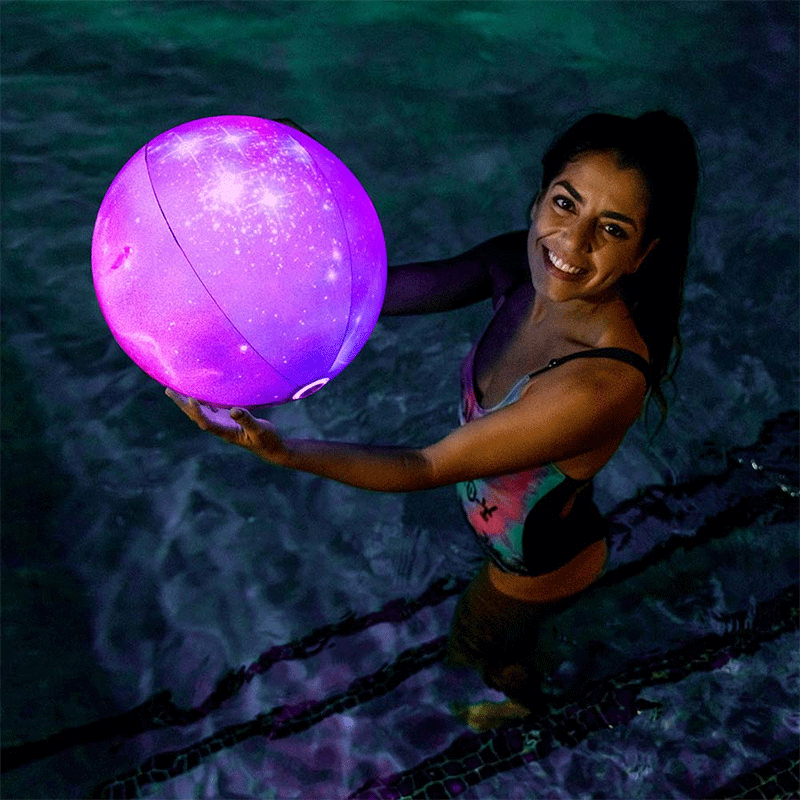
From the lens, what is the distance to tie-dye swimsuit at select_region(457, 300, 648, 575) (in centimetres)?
194

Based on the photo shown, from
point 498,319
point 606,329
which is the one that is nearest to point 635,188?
point 606,329

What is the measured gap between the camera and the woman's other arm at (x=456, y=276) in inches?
83.5

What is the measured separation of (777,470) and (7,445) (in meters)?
3.23

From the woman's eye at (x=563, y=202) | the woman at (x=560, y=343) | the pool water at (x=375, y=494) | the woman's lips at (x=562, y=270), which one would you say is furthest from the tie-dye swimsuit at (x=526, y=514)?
the pool water at (x=375, y=494)

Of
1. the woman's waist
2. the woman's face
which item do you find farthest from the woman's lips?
the woman's waist

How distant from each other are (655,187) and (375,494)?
2.13 m

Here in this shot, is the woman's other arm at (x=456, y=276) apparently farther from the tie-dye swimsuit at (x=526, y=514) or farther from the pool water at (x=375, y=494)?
the pool water at (x=375, y=494)

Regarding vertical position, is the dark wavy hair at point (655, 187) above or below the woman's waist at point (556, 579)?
above

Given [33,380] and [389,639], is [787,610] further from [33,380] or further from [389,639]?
[33,380]

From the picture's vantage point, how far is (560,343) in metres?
1.83

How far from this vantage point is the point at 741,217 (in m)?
4.42

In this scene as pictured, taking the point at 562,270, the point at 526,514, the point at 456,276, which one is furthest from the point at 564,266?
→ the point at 526,514

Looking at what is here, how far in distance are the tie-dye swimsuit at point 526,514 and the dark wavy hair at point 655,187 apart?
0.31 meters

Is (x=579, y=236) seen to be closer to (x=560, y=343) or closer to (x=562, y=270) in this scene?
(x=562, y=270)
